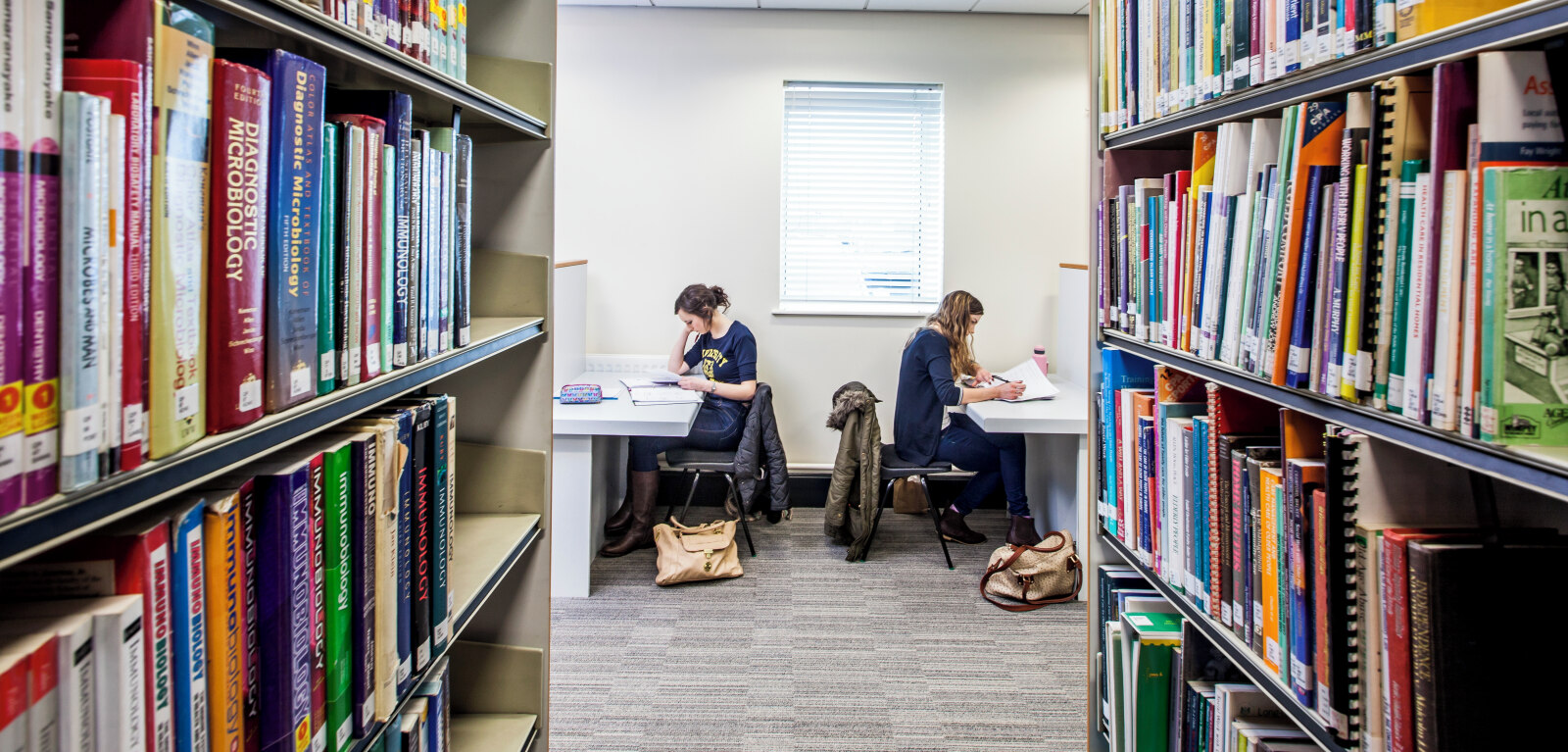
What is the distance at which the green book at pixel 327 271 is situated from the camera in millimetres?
907

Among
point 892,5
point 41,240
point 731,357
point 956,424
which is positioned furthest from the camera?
point 892,5

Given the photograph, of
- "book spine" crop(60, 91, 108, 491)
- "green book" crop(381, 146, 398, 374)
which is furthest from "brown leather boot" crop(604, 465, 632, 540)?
"book spine" crop(60, 91, 108, 491)

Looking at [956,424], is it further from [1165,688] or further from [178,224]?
[178,224]

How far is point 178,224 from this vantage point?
0.68 meters

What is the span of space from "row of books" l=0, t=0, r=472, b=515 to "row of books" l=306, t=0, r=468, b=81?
0.11 metres

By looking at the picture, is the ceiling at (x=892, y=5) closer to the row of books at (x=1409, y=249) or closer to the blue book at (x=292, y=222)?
the row of books at (x=1409, y=249)

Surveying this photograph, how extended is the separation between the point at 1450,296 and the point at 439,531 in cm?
118

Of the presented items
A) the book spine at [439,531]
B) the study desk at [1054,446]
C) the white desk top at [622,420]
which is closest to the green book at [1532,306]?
the book spine at [439,531]

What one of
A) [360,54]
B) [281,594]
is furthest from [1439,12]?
[281,594]

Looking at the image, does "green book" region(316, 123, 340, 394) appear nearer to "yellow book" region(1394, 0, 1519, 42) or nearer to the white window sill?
"yellow book" region(1394, 0, 1519, 42)

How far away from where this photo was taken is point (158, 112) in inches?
25.8

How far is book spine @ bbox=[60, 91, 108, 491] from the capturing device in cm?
57

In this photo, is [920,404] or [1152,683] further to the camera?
[920,404]

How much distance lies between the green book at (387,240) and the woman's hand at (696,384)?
2.98 m
